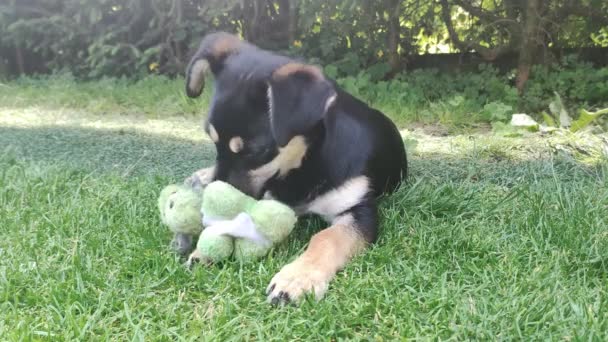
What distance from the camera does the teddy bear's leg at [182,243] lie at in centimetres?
210

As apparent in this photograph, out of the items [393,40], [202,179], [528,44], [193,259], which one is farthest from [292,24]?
[193,259]

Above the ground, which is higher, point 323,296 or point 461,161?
point 323,296

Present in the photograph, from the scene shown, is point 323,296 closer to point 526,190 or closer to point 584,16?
point 526,190

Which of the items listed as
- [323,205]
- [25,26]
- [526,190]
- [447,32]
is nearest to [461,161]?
[526,190]

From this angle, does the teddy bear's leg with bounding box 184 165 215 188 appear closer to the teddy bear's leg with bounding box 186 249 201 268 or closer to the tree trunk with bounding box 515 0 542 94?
the teddy bear's leg with bounding box 186 249 201 268

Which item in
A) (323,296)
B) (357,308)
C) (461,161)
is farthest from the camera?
(461,161)

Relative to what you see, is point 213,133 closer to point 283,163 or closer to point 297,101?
point 283,163

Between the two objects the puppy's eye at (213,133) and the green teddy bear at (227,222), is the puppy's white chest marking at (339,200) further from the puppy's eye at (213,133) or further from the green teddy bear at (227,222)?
the puppy's eye at (213,133)

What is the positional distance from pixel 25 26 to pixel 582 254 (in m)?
8.79

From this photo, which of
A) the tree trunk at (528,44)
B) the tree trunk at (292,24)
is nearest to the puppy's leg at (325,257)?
the tree trunk at (528,44)

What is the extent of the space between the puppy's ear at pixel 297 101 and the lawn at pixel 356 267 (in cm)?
48

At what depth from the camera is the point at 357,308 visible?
169cm

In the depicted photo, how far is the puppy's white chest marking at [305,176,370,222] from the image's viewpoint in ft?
7.93

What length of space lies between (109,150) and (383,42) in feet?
13.7
